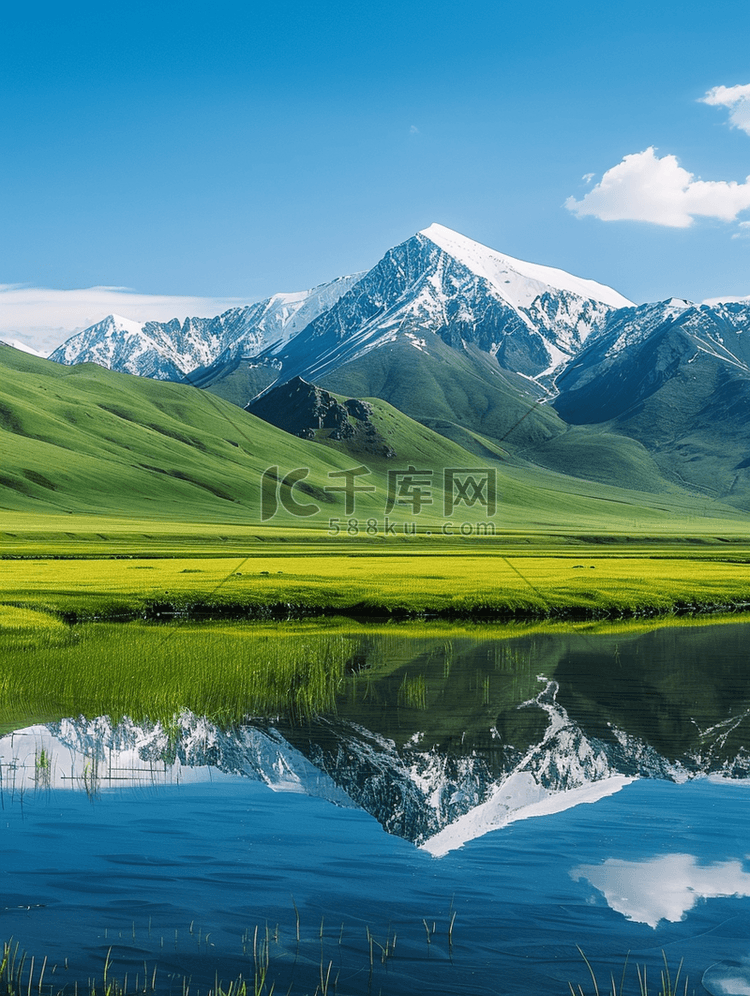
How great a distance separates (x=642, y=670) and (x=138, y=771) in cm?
2406

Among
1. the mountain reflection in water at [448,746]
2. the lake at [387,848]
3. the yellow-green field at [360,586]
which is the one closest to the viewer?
the lake at [387,848]

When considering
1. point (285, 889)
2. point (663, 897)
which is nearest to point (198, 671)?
point (285, 889)

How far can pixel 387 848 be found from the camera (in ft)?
53.4

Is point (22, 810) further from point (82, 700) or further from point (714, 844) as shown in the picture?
point (714, 844)

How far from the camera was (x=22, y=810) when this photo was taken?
17.8m

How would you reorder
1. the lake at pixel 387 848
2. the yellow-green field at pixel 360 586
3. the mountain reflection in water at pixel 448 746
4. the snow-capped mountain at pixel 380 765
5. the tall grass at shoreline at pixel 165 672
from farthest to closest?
the yellow-green field at pixel 360 586 < the tall grass at shoreline at pixel 165 672 < the mountain reflection in water at pixel 448 746 < the snow-capped mountain at pixel 380 765 < the lake at pixel 387 848

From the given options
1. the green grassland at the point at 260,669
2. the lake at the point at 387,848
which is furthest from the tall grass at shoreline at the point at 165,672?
the lake at the point at 387,848

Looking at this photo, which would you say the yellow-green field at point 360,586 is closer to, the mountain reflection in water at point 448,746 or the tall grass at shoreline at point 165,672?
the tall grass at shoreline at point 165,672

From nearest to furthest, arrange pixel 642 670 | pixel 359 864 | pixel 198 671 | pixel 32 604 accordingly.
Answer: pixel 359 864 < pixel 198 671 < pixel 642 670 < pixel 32 604

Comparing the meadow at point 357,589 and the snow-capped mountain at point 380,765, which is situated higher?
the meadow at point 357,589

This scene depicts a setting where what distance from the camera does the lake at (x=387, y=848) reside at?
12039 mm

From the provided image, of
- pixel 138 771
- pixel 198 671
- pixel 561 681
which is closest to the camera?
pixel 138 771

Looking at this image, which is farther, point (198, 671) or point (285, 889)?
point (198, 671)

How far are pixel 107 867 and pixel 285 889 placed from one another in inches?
130
